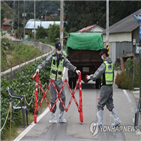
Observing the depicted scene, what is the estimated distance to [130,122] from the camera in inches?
464

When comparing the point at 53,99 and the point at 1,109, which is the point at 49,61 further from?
the point at 1,109

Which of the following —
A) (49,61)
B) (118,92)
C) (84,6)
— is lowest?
(118,92)

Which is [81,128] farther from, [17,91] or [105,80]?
[17,91]

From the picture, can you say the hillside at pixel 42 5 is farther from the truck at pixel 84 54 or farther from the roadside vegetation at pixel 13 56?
the truck at pixel 84 54

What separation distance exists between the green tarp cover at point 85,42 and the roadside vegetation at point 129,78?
231cm

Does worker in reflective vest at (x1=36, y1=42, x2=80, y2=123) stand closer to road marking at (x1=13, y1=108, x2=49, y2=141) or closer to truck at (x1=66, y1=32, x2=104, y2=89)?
road marking at (x1=13, y1=108, x2=49, y2=141)

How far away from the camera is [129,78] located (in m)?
21.0

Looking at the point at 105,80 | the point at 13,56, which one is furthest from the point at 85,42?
the point at 13,56

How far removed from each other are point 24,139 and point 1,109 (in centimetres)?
114

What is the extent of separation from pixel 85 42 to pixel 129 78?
3.01 metres

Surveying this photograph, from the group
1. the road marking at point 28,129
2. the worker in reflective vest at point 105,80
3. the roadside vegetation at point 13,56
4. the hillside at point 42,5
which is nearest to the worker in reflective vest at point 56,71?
the road marking at point 28,129

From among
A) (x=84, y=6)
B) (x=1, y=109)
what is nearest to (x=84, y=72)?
(x=1, y=109)

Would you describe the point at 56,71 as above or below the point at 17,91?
above

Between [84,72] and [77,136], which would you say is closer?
[77,136]
